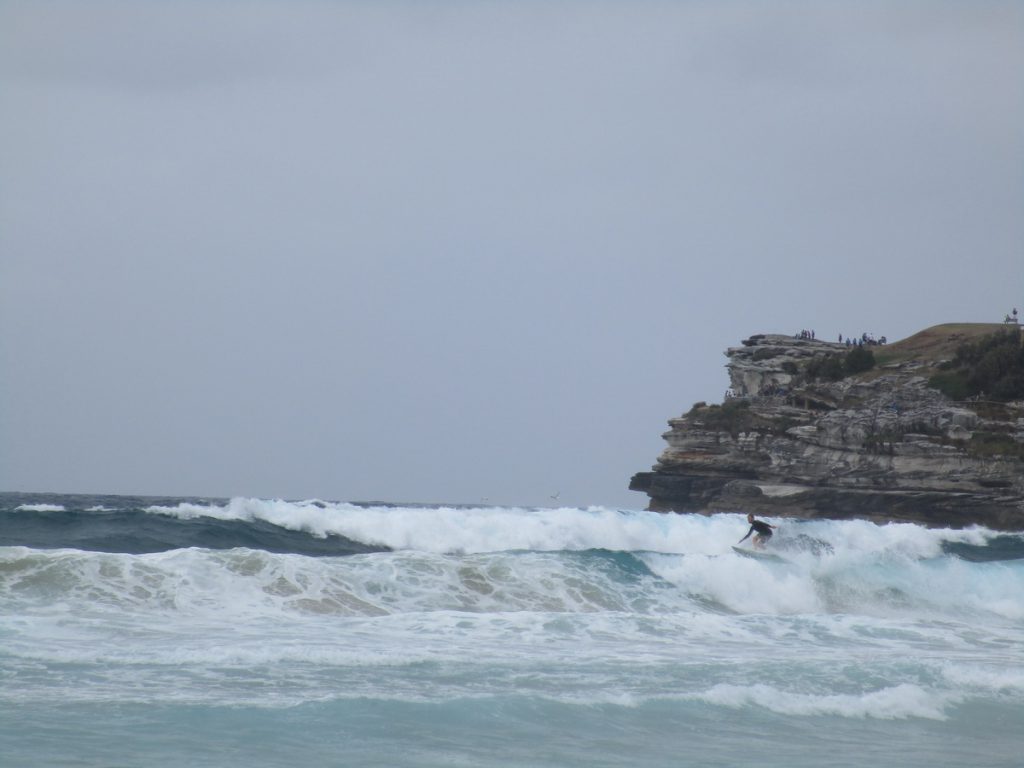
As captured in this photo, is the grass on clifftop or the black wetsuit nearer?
the black wetsuit

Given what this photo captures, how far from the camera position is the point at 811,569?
23625 millimetres

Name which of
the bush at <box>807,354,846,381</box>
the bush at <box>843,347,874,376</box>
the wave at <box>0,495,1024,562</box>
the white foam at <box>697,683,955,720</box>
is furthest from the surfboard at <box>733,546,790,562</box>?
the bush at <box>843,347,874,376</box>

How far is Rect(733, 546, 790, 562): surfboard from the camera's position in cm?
2398

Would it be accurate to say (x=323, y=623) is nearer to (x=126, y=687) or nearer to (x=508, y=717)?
(x=126, y=687)

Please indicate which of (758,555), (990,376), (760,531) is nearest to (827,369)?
Answer: (990,376)

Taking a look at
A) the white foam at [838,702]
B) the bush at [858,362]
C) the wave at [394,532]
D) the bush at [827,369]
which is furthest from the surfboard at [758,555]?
the bush at [858,362]

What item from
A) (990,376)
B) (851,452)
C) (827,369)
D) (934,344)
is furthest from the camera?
(934,344)

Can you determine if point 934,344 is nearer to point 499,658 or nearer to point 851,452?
point 851,452

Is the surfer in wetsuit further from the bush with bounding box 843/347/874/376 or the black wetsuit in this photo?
the bush with bounding box 843/347/874/376

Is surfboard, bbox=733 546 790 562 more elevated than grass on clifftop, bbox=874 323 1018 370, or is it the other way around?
grass on clifftop, bbox=874 323 1018 370

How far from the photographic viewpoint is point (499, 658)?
13.2 meters

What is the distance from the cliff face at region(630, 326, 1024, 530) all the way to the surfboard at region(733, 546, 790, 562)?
3677 centimetres

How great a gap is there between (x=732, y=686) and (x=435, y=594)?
25.3 feet

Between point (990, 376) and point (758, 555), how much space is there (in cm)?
4622
